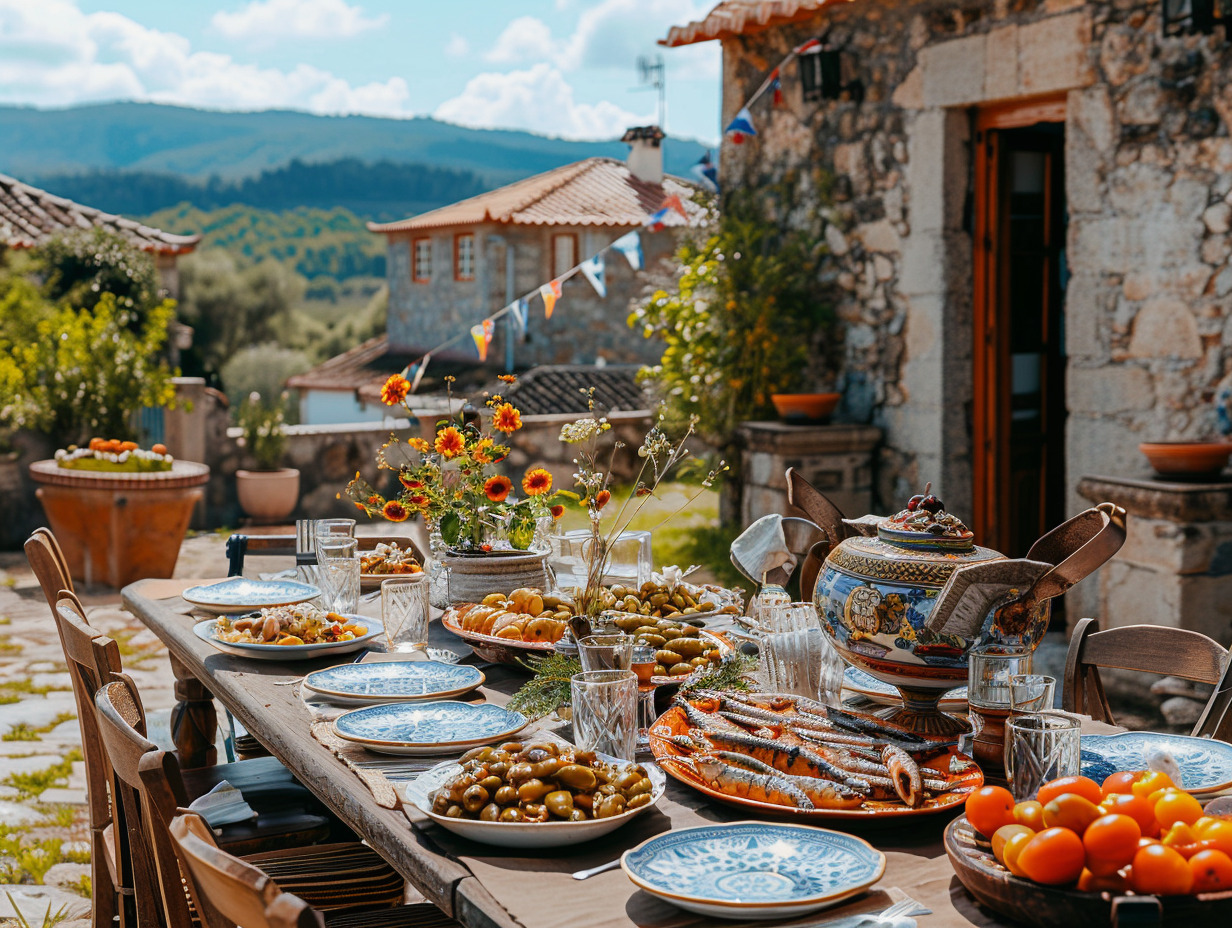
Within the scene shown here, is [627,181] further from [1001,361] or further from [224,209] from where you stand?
[224,209]

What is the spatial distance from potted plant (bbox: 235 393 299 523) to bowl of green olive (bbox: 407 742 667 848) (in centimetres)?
755

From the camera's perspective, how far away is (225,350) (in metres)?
33.9

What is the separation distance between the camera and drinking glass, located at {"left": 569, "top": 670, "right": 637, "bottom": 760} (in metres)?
1.78

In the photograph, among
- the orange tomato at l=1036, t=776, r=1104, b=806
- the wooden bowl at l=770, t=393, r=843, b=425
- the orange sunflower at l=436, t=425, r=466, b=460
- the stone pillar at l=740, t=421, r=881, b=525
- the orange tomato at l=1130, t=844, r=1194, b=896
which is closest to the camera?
the orange tomato at l=1130, t=844, r=1194, b=896

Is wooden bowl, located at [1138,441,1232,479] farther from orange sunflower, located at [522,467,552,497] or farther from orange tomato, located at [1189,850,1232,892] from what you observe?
orange tomato, located at [1189,850,1232,892]

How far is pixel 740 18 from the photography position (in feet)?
20.4

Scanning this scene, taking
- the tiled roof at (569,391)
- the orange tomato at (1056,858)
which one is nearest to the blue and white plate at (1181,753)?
the orange tomato at (1056,858)

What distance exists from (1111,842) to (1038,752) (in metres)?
0.25

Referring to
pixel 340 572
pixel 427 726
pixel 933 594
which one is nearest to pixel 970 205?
pixel 340 572

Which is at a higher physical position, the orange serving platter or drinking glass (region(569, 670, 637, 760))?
drinking glass (region(569, 670, 637, 760))

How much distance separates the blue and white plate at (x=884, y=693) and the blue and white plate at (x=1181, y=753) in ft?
1.00

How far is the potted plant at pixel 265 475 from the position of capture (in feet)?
29.2

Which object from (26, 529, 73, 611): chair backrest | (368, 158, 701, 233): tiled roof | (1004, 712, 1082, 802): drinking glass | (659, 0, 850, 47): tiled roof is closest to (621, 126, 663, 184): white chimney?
(368, 158, 701, 233): tiled roof

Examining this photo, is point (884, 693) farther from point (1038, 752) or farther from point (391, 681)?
→ point (391, 681)
